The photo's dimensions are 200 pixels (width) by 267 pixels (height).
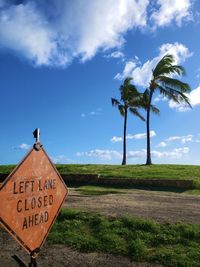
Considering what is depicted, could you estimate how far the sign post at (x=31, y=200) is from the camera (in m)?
3.84

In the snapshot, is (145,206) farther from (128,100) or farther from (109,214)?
(128,100)

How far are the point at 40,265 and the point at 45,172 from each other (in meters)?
3.06

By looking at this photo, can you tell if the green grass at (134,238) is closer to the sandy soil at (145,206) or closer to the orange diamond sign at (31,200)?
the sandy soil at (145,206)

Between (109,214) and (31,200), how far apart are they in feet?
19.1

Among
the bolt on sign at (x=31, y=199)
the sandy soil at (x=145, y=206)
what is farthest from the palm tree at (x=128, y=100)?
the bolt on sign at (x=31, y=199)

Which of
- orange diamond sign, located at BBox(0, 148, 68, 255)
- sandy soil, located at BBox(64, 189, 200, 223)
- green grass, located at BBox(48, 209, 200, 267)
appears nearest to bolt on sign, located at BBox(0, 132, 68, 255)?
orange diamond sign, located at BBox(0, 148, 68, 255)

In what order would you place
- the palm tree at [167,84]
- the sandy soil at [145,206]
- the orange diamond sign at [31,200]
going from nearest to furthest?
1. the orange diamond sign at [31,200]
2. the sandy soil at [145,206]
3. the palm tree at [167,84]

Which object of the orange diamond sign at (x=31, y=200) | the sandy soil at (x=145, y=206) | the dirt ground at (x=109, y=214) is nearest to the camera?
the orange diamond sign at (x=31, y=200)

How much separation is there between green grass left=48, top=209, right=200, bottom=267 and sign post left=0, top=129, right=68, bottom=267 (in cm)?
305

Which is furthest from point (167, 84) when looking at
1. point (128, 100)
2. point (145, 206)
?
point (145, 206)

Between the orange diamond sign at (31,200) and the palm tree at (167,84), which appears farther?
the palm tree at (167,84)

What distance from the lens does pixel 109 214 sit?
9648mm

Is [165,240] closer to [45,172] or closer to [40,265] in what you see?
[40,265]

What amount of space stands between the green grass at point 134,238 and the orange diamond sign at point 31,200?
305 centimetres
